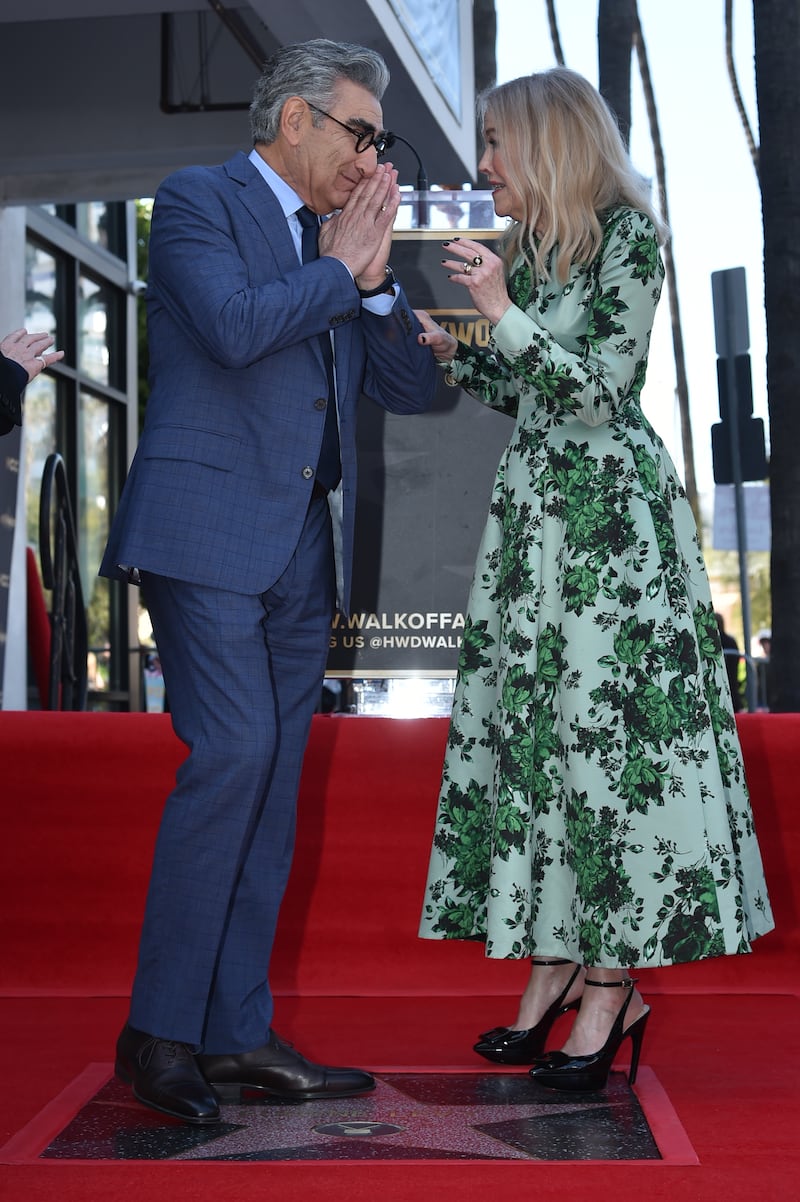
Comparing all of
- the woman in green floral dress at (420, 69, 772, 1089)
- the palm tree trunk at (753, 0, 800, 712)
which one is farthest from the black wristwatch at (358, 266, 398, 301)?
the palm tree trunk at (753, 0, 800, 712)

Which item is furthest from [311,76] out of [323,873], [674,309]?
[674,309]

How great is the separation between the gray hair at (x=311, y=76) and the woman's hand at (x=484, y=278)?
1.04 feet

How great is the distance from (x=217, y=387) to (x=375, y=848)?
1.42 metres

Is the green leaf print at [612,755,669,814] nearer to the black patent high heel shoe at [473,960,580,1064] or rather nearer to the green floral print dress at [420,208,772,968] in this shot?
the green floral print dress at [420,208,772,968]

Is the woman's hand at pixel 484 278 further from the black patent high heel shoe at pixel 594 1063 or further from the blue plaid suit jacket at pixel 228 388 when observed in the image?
the black patent high heel shoe at pixel 594 1063

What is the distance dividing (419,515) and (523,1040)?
190 cm

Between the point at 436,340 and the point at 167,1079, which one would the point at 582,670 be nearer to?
the point at 436,340

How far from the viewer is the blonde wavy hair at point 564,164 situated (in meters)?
2.70

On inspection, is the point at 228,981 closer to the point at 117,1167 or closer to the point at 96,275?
the point at 117,1167

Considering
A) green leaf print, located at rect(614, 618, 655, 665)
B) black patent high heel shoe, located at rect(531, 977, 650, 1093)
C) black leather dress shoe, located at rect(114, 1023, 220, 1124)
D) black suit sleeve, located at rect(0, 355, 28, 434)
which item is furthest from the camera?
black suit sleeve, located at rect(0, 355, 28, 434)

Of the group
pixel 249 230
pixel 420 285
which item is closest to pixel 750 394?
pixel 420 285

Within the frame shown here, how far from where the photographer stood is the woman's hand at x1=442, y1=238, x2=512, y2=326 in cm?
264

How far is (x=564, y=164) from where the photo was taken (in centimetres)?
270

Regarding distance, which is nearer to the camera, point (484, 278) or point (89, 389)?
point (484, 278)
